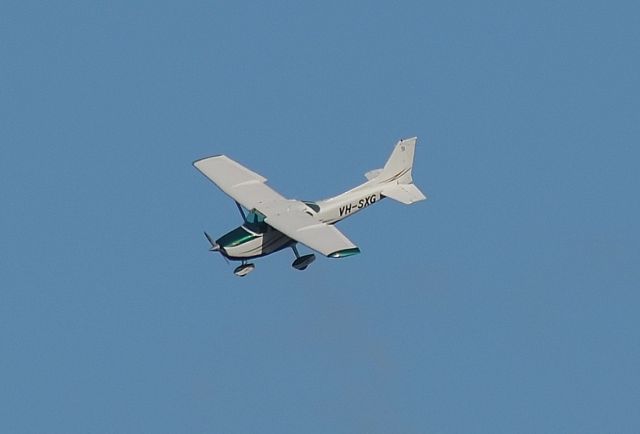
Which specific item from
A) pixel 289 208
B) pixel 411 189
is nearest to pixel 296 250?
pixel 289 208

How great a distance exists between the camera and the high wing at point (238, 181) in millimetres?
102688

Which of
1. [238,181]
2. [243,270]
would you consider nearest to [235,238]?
[243,270]

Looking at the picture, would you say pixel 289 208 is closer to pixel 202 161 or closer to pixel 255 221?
pixel 255 221

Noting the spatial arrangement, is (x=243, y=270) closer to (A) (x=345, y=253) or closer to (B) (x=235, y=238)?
(B) (x=235, y=238)

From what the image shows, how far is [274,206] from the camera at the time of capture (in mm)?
101312

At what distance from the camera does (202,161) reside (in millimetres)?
108125

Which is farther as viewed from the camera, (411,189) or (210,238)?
(411,189)

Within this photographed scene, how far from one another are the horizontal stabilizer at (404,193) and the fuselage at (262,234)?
3027 mm

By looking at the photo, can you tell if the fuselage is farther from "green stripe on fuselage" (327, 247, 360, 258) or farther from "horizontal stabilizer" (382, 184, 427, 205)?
"green stripe on fuselage" (327, 247, 360, 258)

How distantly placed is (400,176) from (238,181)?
8.83m

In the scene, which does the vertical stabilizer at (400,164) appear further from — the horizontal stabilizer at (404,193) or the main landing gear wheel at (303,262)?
the main landing gear wheel at (303,262)

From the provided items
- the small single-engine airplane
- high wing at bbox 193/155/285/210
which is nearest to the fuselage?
the small single-engine airplane

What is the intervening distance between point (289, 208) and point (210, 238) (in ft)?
14.6

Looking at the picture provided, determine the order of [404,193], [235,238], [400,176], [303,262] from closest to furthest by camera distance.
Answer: [235,238] < [303,262] < [404,193] < [400,176]
